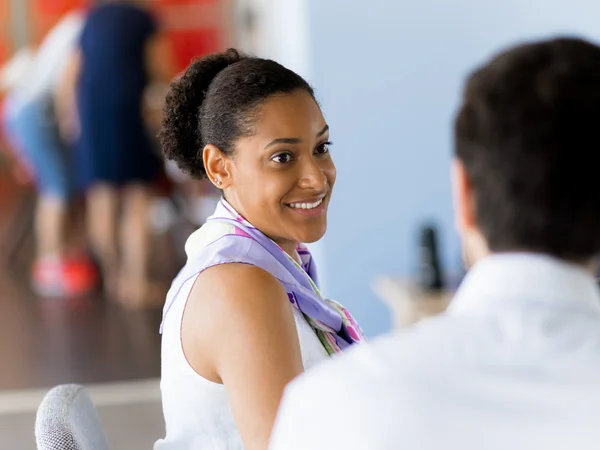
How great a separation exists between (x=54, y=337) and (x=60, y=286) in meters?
0.99

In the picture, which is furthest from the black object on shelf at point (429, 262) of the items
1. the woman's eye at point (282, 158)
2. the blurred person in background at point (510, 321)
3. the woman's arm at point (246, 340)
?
the blurred person in background at point (510, 321)

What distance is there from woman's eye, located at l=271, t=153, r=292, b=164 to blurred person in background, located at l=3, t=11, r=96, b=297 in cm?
409

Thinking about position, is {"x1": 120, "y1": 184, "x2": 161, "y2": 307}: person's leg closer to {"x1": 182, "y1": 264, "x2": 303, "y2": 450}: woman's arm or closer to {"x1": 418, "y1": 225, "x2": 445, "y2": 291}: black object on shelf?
{"x1": 418, "y1": 225, "x2": 445, "y2": 291}: black object on shelf

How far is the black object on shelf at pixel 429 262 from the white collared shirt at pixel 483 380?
2149mm

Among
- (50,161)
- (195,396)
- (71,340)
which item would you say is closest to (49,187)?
(50,161)

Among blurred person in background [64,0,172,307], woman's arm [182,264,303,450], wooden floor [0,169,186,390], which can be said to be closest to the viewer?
woman's arm [182,264,303,450]

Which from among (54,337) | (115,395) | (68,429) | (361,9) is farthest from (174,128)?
(54,337)

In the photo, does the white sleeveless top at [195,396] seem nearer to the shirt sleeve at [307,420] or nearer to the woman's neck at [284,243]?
the woman's neck at [284,243]

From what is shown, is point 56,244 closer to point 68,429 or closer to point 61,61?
point 61,61

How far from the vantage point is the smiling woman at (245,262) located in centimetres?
117

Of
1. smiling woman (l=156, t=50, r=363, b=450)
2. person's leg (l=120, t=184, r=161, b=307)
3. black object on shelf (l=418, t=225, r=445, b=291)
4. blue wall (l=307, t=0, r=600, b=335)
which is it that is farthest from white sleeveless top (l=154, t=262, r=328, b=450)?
person's leg (l=120, t=184, r=161, b=307)

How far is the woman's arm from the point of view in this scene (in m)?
1.15

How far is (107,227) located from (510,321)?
15.5ft

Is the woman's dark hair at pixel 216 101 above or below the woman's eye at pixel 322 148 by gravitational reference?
above
